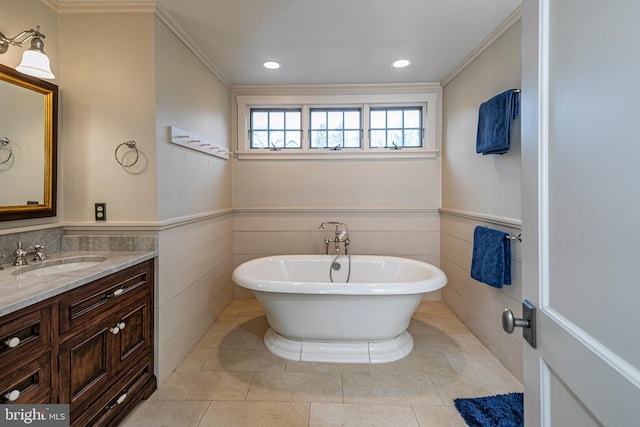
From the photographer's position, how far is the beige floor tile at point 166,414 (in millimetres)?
1665

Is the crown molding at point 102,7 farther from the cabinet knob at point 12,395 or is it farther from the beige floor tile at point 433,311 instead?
the beige floor tile at point 433,311

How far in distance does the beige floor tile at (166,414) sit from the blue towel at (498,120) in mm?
2519

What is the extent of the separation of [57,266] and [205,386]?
114 centimetres

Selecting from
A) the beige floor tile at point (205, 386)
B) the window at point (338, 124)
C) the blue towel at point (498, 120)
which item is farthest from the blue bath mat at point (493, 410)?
the window at point (338, 124)

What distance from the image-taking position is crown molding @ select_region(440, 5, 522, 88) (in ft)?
6.64

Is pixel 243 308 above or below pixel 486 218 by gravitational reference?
below

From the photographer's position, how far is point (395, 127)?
3.51 m

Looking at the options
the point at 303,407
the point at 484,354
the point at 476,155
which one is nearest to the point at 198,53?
the point at 476,155

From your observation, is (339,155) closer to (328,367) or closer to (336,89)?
(336,89)

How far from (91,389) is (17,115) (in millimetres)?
1468

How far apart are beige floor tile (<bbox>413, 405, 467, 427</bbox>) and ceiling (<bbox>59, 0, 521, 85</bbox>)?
8.17 ft

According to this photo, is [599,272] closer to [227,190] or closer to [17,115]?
[17,115]

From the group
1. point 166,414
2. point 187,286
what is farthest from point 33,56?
point 166,414

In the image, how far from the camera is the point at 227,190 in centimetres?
334
